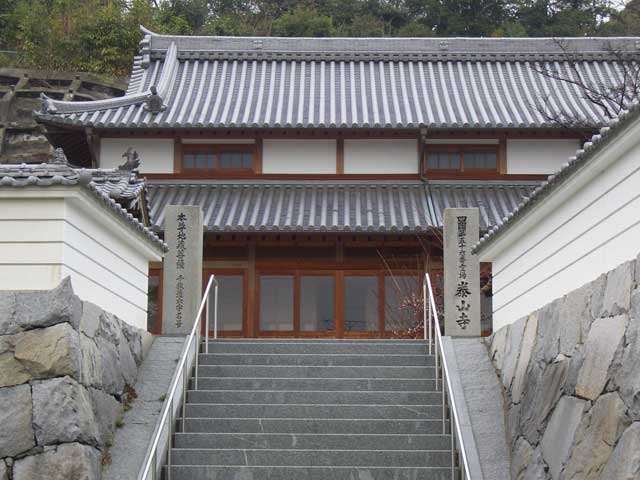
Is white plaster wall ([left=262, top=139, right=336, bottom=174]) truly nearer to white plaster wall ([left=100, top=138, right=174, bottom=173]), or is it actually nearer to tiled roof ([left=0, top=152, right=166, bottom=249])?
white plaster wall ([left=100, top=138, right=174, bottom=173])

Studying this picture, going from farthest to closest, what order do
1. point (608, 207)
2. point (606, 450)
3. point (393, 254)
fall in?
point (393, 254) → point (608, 207) → point (606, 450)

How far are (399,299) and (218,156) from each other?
5.28 meters

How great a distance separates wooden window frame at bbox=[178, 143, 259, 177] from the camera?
19953 millimetres

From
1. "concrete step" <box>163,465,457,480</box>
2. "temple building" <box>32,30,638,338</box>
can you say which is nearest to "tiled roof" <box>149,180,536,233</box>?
"temple building" <box>32,30,638,338</box>

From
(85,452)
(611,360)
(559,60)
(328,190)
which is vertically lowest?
(85,452)

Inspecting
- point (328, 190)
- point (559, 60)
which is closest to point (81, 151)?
point (328, 190)

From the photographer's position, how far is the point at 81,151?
21.1 m

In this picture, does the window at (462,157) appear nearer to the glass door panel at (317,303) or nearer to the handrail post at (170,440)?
the glass door panel at (317,303)

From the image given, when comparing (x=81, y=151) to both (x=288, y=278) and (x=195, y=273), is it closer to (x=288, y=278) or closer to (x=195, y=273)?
(x=288, y=278)

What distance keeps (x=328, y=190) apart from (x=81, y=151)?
5943 mm

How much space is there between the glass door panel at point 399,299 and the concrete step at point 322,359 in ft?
19.9

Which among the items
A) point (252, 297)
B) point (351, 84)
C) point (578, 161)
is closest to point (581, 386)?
point (578, 161)

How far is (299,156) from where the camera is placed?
20094mm

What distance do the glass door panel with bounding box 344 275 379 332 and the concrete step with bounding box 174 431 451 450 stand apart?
345 inches
